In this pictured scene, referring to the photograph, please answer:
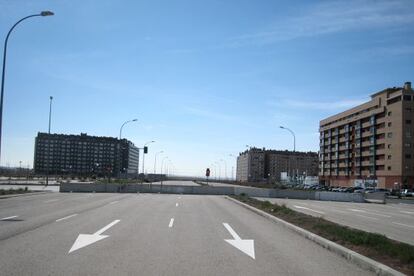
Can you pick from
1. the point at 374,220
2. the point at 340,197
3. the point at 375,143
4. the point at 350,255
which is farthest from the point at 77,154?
the point at 350,255

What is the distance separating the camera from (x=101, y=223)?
17.1 m

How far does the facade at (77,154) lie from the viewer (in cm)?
16262

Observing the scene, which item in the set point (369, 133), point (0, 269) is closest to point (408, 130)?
point (369, 133)

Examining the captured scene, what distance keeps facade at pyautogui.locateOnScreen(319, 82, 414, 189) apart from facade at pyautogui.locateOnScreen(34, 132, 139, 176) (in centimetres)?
6618

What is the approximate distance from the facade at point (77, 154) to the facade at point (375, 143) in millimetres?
66179

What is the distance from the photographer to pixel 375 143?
120125mm

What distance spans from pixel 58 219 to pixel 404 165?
101800 mm

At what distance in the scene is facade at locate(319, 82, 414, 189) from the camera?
108 m

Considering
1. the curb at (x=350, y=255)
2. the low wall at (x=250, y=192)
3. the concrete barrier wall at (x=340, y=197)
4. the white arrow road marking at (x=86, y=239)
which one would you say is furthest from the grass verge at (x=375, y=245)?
the concrete barrier wall at (x=340, y=197)

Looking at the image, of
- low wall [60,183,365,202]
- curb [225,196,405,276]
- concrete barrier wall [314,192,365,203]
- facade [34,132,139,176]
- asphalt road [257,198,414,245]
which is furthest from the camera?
facade [34,132,139,176]

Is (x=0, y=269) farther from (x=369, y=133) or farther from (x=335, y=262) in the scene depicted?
(x=369, y=133)

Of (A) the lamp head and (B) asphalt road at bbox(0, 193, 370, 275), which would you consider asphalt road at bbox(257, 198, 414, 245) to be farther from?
(A) the lamp head

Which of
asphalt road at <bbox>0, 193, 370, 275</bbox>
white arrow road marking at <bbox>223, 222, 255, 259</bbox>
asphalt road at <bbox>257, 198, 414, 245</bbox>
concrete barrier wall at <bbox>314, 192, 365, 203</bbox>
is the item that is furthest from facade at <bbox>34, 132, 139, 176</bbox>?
white arrow road marking at <bbox>223, 222, 255, 259</bbox>

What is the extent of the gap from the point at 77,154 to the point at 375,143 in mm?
99023
